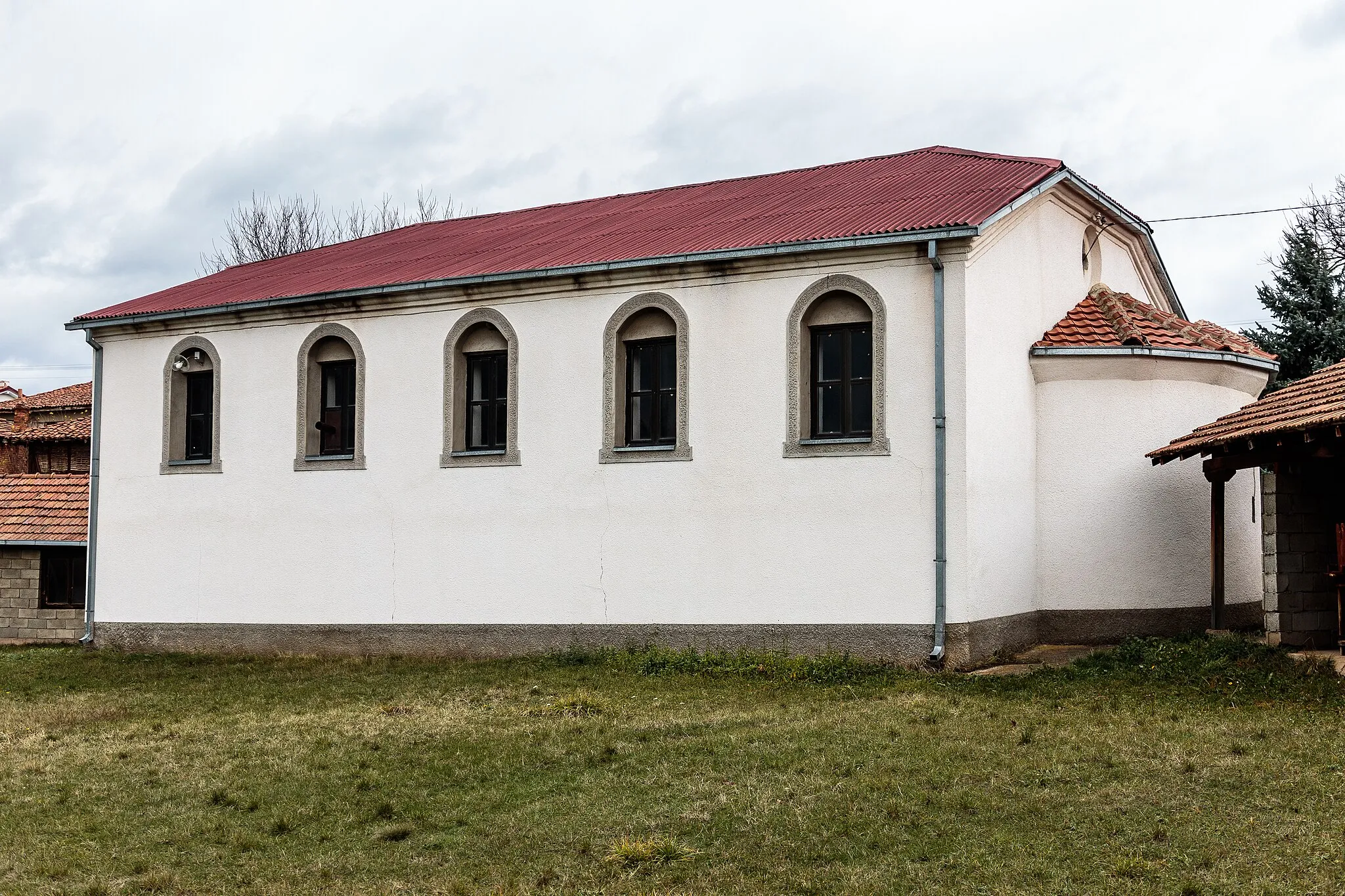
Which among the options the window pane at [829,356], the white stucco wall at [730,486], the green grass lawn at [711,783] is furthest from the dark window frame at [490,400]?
the window pane at [829,356]

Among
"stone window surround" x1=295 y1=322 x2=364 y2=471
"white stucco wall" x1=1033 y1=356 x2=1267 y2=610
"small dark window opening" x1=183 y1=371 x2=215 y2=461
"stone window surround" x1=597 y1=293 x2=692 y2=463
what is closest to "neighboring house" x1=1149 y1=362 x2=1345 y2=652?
"white stucco wall" x1=1033 y1=356 x2=1267 y2=610

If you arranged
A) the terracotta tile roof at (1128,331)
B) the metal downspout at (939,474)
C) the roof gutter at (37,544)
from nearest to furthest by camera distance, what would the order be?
the metal downspout at (939,474)
the terracotta tile roof at (1128,331)
the roof gutter at (37,544)

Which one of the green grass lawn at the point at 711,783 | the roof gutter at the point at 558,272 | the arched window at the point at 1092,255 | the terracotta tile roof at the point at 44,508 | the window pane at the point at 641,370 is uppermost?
the arched window at the point at 1092,255

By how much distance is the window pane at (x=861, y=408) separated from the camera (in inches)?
641

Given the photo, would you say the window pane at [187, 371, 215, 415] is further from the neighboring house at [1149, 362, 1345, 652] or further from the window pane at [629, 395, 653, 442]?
the neighboring house at [1149, 362, 1345, 652]

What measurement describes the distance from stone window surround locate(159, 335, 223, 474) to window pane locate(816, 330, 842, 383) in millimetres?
9257

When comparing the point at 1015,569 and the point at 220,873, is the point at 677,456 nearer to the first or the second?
the point at 1015,569

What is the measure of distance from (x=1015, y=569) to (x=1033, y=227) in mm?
4367

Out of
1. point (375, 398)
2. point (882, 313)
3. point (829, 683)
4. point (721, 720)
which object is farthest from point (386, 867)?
point (375, 398)

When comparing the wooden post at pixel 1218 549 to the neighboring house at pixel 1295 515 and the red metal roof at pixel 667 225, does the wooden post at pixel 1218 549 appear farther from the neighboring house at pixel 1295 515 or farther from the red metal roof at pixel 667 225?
the red metal roof at pixel 667 225

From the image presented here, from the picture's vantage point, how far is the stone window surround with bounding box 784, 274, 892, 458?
15969 mm

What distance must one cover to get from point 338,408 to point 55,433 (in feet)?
68.3

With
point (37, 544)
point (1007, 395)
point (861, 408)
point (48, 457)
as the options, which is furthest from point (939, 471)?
point (48, 457)

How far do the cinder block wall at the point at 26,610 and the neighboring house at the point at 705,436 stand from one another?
324 centimetres
